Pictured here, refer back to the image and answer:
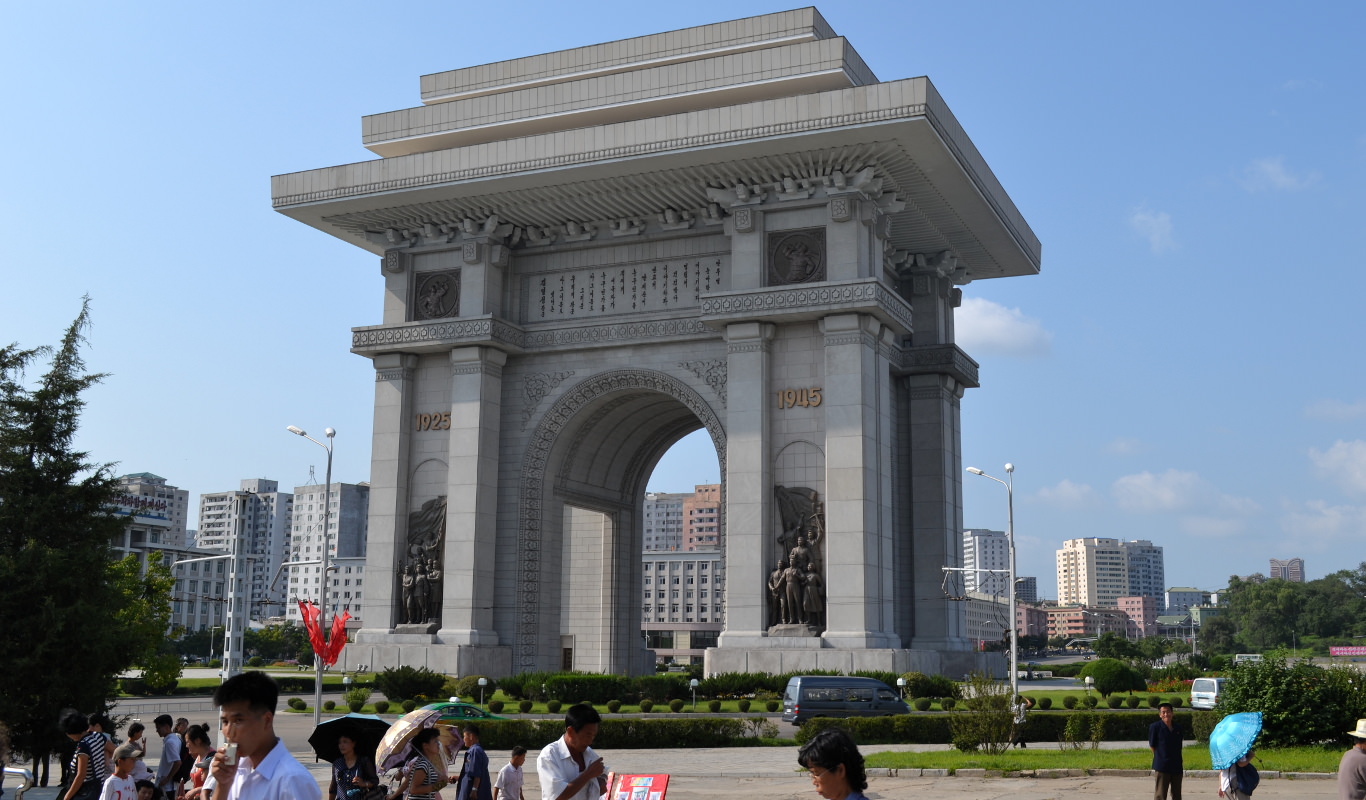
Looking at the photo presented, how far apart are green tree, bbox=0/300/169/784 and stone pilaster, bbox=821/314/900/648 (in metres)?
18.1

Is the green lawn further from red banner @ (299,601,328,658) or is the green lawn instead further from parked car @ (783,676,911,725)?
red banner @ (299,601,328,658)

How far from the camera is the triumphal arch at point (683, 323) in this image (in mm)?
34125

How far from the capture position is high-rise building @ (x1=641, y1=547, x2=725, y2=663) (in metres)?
118

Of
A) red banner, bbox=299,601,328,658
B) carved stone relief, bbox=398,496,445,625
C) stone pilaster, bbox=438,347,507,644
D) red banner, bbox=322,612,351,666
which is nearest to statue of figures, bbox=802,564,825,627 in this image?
stone pilaster, bbox=438,347,507,644

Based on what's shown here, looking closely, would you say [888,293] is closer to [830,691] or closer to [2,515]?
[830,691]

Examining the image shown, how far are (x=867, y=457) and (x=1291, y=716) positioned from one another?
1374 centimetres

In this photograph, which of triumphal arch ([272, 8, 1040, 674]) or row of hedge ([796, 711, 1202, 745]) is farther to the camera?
triumphal arch ([272, 8, 1040, 674])

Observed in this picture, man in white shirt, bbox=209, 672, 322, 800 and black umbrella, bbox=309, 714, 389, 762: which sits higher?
man in white shirt, bbox=209, 672, 322, 800

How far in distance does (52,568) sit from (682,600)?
109 metres

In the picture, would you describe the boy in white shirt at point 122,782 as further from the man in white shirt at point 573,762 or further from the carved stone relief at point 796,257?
the carved stone relief at point 796,257

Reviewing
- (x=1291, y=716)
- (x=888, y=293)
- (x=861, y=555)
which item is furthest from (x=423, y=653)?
(x=1291, y=716)

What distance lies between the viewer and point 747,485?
35.0 metres

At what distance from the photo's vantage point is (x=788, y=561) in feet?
113

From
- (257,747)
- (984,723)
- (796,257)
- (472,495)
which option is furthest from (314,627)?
(257,747)
